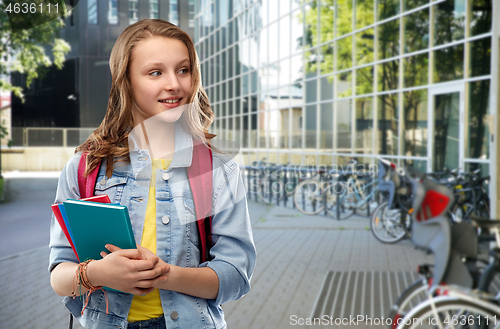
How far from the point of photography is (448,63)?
317 cm

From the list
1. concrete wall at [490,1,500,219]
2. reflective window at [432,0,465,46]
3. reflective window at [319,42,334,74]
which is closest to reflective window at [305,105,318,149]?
reflective window at [319,42,334,74]

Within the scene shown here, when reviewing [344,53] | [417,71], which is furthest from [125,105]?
[344,53]

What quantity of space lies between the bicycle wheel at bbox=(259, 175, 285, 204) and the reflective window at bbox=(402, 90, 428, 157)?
15.2ft

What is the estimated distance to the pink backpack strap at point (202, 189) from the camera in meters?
0.84

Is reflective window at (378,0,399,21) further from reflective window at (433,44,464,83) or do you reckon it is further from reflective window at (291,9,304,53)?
reflective window at (291,9,304,53)

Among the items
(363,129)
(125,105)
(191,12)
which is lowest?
(125,105)

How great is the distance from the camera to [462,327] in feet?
2.77

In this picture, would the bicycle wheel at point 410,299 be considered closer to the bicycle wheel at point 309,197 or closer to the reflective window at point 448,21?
the reflective window at point 448,21

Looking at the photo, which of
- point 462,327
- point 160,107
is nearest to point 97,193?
point 160,107

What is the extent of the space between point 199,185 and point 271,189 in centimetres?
788

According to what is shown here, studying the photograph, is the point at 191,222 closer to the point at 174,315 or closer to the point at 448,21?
the point at 174,315

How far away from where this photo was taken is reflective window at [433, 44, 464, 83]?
3121mm

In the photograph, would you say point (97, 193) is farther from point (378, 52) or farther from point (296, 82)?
point (296, 82)

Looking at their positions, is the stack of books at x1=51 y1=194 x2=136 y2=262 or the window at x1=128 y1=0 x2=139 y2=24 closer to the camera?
the stack of books at x1=51 y1=194 x2=136 y2=262
